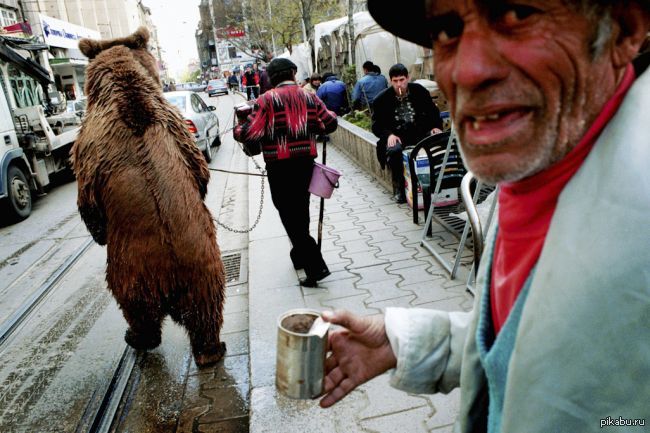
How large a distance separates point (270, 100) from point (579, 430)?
151 inches

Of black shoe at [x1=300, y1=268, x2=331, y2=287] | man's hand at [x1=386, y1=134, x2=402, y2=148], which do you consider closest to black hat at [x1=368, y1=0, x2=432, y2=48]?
black shoe at [x1=300, y1=268, x2=331, y2=287]

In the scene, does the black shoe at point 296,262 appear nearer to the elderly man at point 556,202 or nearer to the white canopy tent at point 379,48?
the elderly man at point 556,202

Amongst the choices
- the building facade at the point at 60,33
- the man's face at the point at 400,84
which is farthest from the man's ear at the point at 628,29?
the building facade at the point at 60,33

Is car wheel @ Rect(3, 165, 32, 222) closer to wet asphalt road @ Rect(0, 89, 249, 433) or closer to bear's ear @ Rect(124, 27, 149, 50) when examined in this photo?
wet asphalt road @ Rect(0, 89, 249, 433)

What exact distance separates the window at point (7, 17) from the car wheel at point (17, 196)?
2374cm

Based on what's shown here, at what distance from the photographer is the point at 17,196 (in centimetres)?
877

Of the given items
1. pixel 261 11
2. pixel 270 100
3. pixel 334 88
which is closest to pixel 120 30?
pixel 261 11

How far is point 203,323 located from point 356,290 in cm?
142

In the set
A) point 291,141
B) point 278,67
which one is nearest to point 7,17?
point 278,67

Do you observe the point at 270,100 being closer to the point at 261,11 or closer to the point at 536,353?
the point at 536,353

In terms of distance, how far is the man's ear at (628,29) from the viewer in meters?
0.90

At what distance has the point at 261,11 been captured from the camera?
3644cm

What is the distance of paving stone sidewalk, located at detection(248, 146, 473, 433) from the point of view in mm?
2818

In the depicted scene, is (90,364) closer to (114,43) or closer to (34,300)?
(34,300)
